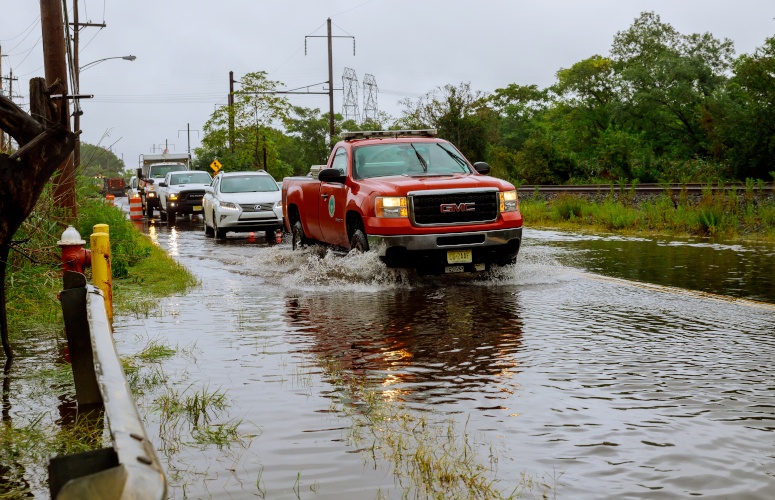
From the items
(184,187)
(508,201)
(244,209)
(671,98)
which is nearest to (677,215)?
(508,201)

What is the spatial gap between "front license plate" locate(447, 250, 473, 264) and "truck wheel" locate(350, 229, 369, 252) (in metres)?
1.13

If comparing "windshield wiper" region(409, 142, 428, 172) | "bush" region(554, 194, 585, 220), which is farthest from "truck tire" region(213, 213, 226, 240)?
"windshield wiper" region(409, 142, 428, 172)

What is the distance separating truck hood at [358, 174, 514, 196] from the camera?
41.8 ft

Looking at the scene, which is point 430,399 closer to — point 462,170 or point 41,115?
point 41,115

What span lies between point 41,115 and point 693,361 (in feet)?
15.8

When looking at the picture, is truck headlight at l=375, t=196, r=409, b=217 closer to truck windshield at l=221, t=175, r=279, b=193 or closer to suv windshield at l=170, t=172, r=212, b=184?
truck windshield at l=221, t=175, r=279, b=193

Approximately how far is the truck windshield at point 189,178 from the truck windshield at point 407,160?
23.4 meters

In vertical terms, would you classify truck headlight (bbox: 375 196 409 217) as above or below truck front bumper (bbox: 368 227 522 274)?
above

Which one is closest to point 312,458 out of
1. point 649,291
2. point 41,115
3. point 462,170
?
point 41,115

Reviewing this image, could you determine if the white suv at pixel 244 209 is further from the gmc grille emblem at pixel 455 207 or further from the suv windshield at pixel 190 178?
the gmc grille emblem at pixel 455 207

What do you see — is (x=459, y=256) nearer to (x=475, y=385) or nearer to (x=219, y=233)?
(x=475, y=385)

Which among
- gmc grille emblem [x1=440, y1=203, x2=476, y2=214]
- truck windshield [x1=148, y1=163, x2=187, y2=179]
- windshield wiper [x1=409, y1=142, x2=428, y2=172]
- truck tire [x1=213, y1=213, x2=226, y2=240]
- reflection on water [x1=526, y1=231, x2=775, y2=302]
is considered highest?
truck windshield [x1=148, y1=163, x2=187, y2=179]

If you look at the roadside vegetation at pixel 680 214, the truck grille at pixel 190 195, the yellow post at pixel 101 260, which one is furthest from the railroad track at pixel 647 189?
→ the yellow post at pixel 101 260

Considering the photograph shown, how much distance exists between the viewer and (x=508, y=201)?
13.2m
